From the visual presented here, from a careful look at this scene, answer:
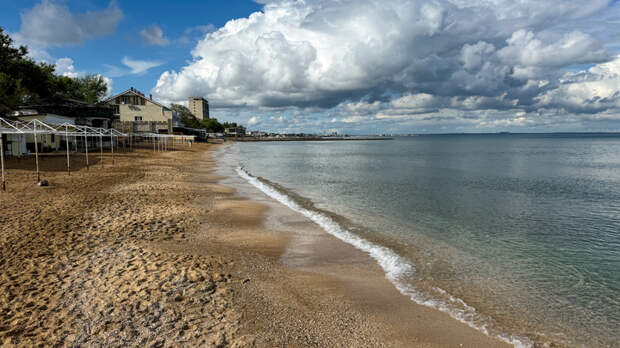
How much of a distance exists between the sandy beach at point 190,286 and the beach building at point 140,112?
56884mm

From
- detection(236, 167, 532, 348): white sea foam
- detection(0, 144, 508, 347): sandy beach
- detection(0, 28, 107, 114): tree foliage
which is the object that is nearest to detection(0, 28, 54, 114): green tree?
detection(0, 28, 107, 114): tree foliage

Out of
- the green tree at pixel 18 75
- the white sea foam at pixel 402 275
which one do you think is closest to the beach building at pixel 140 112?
the green tree at pixel 18 75

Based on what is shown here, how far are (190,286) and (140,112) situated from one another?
→ 2663 inches

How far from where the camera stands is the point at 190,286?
21.0 ft

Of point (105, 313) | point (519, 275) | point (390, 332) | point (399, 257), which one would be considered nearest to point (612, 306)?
point (519, 275)

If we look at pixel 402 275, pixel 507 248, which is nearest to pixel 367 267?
pixel 402 275

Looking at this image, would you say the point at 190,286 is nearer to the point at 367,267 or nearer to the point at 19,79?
the point at 367,267

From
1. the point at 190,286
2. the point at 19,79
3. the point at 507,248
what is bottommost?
the point at 507,248

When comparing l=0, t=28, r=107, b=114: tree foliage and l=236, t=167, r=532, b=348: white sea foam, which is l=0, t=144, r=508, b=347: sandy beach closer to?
l=236, t=167, r=532, b=348: white sea foam

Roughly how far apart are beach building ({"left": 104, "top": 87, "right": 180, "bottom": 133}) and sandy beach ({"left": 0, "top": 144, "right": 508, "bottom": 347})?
56884 mm

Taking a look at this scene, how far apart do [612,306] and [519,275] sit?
5.89 feet

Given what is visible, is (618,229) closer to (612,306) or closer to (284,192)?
(612,306)

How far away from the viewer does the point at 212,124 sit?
499 feet

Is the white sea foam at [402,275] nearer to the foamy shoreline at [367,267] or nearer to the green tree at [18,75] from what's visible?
the foamy shoreline at [367,267]
